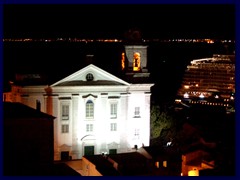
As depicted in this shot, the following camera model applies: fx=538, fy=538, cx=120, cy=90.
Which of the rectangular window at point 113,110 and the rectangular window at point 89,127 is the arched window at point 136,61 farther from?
the rectangular window at point 89,127

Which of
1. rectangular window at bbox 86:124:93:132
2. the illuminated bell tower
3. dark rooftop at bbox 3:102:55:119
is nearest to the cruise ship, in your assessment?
the illuminated bell tower

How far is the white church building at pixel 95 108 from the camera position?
866 inches

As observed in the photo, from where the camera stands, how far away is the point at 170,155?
2039 cm

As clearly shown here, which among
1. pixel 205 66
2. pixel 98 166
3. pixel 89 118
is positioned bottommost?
pixel 98 166

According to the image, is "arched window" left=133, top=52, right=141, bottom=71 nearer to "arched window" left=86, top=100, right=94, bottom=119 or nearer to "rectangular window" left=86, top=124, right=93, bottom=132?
"arched window" left=86, top=100, right=94, bottom=119

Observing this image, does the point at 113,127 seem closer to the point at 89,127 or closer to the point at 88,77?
the point at 89,127

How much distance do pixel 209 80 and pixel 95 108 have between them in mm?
31312

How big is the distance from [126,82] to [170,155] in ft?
13.4

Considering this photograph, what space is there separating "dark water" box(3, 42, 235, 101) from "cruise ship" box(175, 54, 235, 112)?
1.23 m

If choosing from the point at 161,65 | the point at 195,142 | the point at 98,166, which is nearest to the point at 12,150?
the point at 98,166

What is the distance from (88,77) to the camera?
22.1m

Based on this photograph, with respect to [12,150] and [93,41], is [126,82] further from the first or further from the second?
[93,41]

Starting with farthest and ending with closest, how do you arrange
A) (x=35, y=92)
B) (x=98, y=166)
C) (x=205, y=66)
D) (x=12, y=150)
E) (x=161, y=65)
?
(x=205, y=66), (x=161, y=65), (x=35, y=92), (x=98, y=166), (x=12, y=150)

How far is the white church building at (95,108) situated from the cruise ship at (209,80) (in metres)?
21.8
